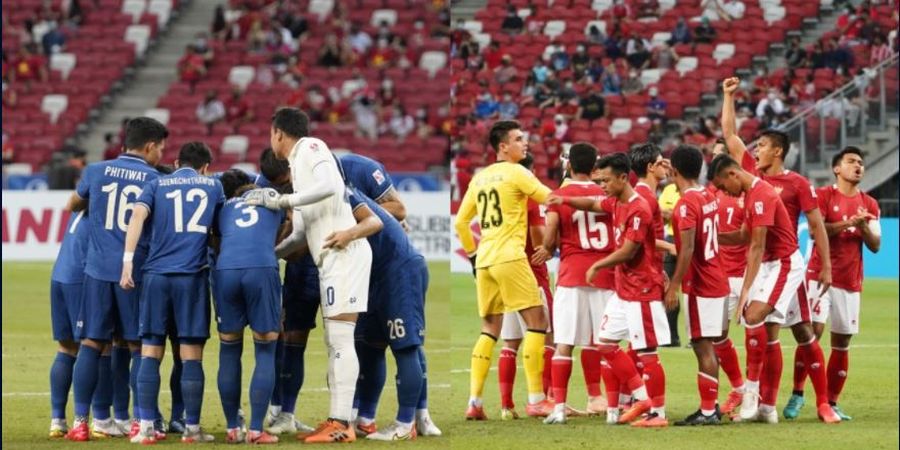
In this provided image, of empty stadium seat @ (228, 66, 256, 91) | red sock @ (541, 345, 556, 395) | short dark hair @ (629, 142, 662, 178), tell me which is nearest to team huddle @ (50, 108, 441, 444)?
red sock @ (541, 345, 556, 395)

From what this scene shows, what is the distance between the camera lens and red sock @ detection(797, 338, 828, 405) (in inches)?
323

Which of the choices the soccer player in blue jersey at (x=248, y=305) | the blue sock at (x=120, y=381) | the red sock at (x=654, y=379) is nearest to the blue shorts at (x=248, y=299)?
the soccer player in blue jersey at (x=248, y=305)

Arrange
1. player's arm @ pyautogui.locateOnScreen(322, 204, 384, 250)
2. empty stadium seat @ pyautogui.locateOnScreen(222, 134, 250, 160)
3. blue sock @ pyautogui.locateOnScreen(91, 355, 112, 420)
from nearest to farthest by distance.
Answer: player's arm @ pyautogui.locateOnScreen(322, 204, 384, 250)
blue sock @ pyautogui.locateOnScreen(91, 355, 112, 420)
empty stadium seat @ pyautogui.locateOnScreen(222, 134, 250, 160)

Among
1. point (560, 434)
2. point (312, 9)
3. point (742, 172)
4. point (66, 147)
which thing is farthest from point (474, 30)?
point (312, 9)

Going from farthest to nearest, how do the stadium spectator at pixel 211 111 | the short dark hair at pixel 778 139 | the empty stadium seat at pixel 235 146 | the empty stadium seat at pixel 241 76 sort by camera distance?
1. the empty stadium seat at pixel 241 76
2. the stadium spectator at pixel 211 111
3. the empty stadium seat at pixel 235 146
4. the short dark hair at pixel 778 139

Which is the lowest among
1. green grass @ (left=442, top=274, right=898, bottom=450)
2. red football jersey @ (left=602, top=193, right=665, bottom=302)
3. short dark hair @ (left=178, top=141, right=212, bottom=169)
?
green grass @ (left=442, top=274, right=898, bottom=450)

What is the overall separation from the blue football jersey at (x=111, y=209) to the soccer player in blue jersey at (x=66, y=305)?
0.74ft

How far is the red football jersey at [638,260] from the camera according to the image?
757 centimetres

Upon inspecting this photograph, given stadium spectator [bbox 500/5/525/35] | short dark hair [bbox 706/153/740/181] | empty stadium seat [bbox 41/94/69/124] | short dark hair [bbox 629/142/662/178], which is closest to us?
short dark hair [bbox 706/153/740/181]

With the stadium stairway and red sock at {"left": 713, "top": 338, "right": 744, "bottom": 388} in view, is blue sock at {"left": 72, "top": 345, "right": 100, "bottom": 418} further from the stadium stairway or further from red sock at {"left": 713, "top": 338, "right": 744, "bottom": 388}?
the stadium stairway

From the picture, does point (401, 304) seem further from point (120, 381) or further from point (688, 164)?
point (688, 164)

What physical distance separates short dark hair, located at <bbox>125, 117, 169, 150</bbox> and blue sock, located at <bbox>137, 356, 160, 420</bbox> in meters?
1.19

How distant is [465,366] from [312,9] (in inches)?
908

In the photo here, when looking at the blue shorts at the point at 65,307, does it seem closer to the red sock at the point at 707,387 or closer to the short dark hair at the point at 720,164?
the red sock at the point at 707,387
